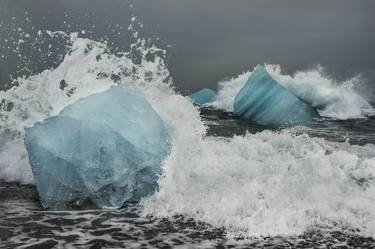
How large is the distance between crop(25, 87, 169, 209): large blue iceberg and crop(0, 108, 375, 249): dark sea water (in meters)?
0.38

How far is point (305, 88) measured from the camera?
27.9 m

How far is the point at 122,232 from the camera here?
6824 mm

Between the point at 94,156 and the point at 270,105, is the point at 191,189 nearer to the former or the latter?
the point at 94,156

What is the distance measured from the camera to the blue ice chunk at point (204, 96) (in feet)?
117

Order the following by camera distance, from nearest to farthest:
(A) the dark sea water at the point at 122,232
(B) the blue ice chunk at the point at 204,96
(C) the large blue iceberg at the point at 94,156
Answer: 1. (A) the dark sea water at the point at 122,232
2. (C) the large blue iceberg at the point at 94,156
3. (B) the blue ice chunk at the point at 204,96

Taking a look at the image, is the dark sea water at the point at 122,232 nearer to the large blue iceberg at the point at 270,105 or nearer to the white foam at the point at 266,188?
the white foam at the point at 266,188

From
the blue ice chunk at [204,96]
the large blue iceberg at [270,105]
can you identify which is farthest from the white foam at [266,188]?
A: the blue ice chunk at [204,96]

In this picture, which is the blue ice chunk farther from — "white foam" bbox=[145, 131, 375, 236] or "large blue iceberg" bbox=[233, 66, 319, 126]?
"white foam" bbox=[145, 131, 375, 236]

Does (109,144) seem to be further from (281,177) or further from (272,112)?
(272,112)

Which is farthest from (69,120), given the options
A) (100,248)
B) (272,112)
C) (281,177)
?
(272,112)

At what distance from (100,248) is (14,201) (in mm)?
2878

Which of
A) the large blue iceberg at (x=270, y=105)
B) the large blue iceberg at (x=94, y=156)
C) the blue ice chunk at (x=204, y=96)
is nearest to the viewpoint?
the large blue iceberg at (x=94, y=156)

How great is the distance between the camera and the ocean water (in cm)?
668

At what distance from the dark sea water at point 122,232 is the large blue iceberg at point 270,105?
15.3 metres
